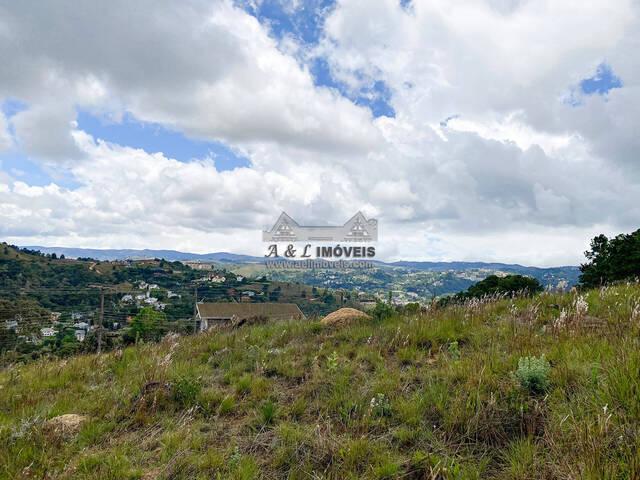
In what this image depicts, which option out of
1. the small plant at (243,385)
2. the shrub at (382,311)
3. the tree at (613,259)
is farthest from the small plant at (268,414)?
the tree at (613,259)

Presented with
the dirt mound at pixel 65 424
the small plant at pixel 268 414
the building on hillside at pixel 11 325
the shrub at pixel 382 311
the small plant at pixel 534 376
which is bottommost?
the building on hillside at pixel 11 325

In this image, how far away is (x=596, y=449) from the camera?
229cm

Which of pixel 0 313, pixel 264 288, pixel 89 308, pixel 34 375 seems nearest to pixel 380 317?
pixel 34 375

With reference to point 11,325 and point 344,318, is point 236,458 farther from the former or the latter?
point 11,325

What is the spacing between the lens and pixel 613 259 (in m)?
29.1

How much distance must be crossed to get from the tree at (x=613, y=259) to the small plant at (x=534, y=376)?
86.7ft

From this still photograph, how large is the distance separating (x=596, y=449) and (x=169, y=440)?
13.5 feet

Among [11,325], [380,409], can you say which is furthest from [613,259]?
[11,325]

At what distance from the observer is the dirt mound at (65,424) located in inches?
153

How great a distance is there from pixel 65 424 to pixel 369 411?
3.94m

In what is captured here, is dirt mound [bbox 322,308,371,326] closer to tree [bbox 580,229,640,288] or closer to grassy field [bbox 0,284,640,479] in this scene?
grassy field [bbox 0,284,640,479]

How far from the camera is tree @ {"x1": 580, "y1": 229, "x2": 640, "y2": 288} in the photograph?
25562 millimetres

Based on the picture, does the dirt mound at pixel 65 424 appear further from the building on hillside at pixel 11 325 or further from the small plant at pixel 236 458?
the building on hillside at pixel 11 325

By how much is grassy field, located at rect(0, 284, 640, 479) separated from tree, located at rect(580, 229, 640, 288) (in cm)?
2546
